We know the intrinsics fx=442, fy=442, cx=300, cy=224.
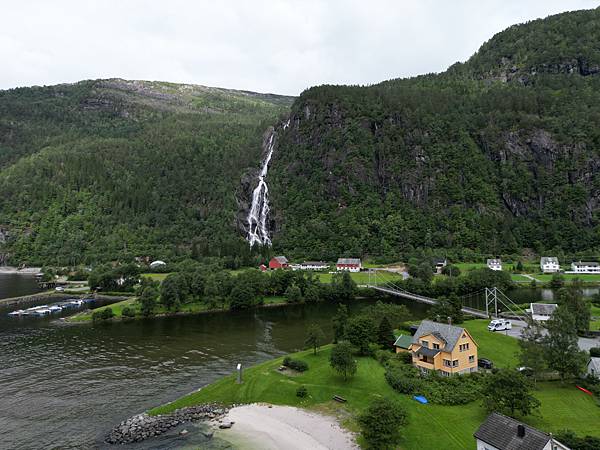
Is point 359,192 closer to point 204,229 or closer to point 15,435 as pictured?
point 204,229

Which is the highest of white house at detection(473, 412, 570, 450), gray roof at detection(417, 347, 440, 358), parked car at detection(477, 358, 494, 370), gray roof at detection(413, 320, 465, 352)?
gray roof at detection(413, 320, 465, 352)

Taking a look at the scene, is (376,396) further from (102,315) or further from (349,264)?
(349,264)

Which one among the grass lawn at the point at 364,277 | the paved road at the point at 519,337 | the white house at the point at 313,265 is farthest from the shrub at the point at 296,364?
the white house at the point at 313,265

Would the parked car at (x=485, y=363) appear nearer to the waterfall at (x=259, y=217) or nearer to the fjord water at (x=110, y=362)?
the fjord water at (x=110, y=362)

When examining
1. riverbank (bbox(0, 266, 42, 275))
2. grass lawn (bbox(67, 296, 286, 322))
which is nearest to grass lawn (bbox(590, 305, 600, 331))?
grass lawn (bbox(67, 296, 286, 322))

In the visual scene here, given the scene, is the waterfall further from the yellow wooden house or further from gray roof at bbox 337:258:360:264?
the yellow wooden house

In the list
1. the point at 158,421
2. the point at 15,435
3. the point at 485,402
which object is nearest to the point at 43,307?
the point at 15,435
